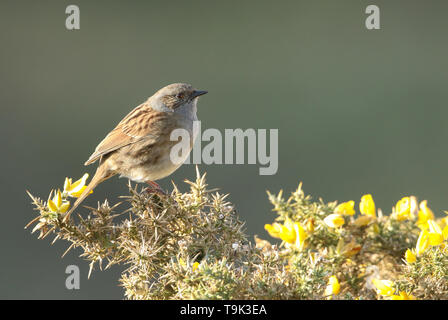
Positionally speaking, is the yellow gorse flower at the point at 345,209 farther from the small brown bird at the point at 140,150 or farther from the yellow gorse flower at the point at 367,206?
the small brown bird at the point at 140,150

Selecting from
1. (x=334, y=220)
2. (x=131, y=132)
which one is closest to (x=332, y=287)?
(x=334, y=220)

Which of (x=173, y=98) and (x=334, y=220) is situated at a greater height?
(x=173, y=98)

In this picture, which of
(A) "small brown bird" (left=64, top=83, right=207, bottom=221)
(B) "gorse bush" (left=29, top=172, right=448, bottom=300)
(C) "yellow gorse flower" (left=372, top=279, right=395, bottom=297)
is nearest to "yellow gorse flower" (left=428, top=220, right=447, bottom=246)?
(B) "gorse bush" (left=29, top=172, right=448, bottom=300)

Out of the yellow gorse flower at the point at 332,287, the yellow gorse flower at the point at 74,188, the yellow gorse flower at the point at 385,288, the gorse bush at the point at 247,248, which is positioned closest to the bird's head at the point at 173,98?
the gorse bush at the point at 247,248

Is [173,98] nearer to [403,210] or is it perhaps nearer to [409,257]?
[403,210]

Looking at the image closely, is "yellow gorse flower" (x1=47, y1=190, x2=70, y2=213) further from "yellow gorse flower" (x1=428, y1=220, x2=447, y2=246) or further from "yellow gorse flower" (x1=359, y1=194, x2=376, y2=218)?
"yellow gorse flower" (x1=428, y1=220, x2=447, y2=246)

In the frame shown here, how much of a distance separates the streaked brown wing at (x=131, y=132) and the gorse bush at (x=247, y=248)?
46.6 inches

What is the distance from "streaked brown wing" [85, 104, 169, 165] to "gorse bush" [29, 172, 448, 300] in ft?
3.89

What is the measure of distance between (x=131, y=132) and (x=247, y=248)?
1642 millimetres

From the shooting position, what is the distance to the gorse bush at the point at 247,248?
173cm

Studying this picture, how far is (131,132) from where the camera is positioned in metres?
3.45

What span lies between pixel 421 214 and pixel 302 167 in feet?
16.5

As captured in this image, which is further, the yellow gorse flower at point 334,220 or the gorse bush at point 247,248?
the yellow gorse flower at point 334,220

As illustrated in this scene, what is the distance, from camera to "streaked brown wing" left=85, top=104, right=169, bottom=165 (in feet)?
11.0
